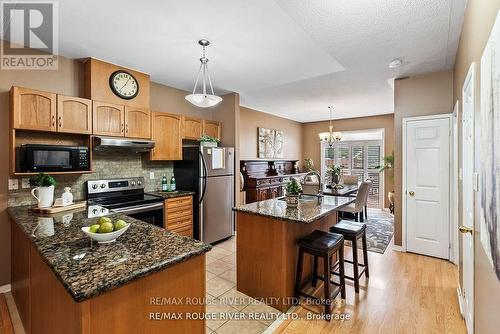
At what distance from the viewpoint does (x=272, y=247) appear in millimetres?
2299

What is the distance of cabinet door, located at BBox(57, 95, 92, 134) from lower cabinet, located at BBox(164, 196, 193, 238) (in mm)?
1385

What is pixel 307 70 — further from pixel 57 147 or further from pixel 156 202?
pixel 57 147

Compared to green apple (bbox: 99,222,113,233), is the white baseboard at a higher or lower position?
lower

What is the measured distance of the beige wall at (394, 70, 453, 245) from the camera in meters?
3.34

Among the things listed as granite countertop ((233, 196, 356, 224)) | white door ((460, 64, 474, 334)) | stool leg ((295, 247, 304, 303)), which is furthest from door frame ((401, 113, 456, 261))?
stool leg ((295, 247, 304, 303))

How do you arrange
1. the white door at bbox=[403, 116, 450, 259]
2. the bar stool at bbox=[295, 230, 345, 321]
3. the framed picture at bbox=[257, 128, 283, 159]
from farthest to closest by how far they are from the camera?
the framed picture at bbox=[257, 128, 283, 159] < the white door at bbox=[403, 116, 450, 259] < the bar stool at bbox=[295, 230, 345, 321]

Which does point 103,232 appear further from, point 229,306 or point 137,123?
point 137,123

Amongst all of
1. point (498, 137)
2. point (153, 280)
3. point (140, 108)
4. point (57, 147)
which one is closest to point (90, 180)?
point (57, 147)

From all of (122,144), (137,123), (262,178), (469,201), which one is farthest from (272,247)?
(262,178)

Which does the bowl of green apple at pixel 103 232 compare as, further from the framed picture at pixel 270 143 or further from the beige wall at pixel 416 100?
the framed picture at pixel 270 143

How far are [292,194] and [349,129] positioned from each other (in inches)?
211

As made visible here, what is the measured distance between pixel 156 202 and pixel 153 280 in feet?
7.53

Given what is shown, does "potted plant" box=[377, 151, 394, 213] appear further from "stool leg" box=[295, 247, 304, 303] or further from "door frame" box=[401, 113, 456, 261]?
"stool leg" box=[295, 247, 304, 303]

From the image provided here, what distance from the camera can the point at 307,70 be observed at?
3457 mm
